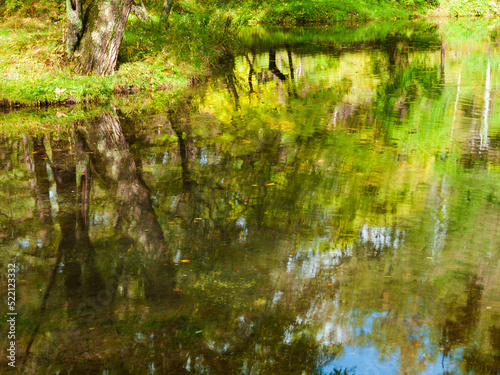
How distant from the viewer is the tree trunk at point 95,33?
14438 millimetres

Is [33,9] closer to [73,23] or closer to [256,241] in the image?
[73,23]

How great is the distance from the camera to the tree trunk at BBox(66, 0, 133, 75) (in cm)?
1444

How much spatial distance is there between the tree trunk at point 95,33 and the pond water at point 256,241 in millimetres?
2690

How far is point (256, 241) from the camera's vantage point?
6.04 m

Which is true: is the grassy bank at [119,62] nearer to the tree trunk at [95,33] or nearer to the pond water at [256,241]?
the tree trunk at [95,33]

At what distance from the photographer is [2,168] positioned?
8.68 meters

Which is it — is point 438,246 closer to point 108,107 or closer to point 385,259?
point 385,259

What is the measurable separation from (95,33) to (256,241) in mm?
10450

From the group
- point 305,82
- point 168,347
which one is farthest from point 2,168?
point 305,82

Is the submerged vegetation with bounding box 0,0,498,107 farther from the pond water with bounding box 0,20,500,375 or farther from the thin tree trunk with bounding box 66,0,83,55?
the pond water with bounding box 0,20,500,375

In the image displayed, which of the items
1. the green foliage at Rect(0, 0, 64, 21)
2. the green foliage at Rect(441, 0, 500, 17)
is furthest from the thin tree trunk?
the green foliage at Rect(441, 0, 500, 17)

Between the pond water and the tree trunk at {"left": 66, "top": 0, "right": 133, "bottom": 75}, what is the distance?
2.69 meters

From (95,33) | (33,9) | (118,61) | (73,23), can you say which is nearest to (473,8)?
(33,9)

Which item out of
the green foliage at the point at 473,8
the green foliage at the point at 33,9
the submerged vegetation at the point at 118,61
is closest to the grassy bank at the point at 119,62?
the submerged vegetation at the point at 118,61
